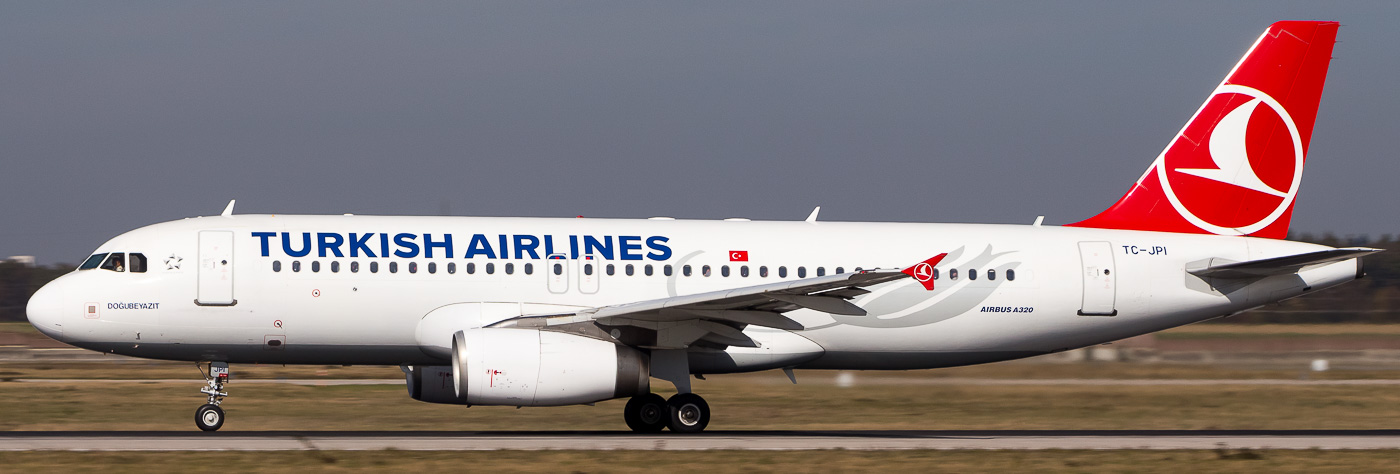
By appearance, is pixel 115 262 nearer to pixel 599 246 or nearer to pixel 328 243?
pixel 328 243

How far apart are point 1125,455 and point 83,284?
13.4 meters

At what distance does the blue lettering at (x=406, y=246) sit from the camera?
19.5 metres

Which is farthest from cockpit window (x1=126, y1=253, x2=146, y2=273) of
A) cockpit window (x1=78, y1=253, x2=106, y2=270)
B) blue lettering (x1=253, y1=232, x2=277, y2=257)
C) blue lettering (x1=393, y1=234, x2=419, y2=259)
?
blue lettering (x1=393, y1=234, x2=419, y2=259)

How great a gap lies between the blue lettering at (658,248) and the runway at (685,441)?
2.46 m

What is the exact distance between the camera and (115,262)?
19.2 meters

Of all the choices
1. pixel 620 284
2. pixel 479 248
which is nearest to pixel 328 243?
pixel 479 248

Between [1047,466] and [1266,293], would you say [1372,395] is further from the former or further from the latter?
[1047,466]

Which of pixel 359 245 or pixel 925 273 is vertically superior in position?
pixel 359 245

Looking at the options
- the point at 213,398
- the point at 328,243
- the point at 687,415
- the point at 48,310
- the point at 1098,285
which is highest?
the point at 328,243

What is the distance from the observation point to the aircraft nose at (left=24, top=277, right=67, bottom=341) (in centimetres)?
1889

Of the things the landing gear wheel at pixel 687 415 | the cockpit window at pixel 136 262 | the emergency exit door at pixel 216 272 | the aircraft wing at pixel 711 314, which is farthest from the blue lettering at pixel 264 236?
the landing gear wheel at pixel 687 415

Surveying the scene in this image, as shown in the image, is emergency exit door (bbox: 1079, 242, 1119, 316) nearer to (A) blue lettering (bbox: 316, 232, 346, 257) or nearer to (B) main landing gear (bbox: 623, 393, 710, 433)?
(B) main landing gear (bbox: 623, 393, 710, 433)

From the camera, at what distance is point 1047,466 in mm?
16109

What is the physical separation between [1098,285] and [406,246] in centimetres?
1003
